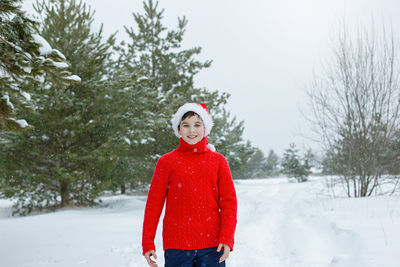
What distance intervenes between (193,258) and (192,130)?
0.90 m

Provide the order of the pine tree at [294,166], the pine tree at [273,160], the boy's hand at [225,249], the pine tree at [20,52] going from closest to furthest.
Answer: the boy's hand at [225,249], the pine tree at [20,52], the pine tree at [294,166], the pine tree at [273,160]

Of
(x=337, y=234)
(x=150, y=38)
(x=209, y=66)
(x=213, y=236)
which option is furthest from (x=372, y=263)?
(x=150, y=38)

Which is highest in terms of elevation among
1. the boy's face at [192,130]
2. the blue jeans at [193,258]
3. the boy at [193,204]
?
the boy's face at [192,130]

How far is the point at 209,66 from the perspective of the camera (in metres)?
13.0

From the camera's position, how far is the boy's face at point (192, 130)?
216 centimetres

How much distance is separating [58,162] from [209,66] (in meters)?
7.45

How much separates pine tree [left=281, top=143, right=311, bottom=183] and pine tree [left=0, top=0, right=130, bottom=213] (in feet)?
90.8

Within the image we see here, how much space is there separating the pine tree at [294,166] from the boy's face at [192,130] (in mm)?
32531

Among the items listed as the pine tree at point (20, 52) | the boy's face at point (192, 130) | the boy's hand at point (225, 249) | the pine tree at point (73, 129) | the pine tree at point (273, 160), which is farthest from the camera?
the pine tree at point (273, 160)

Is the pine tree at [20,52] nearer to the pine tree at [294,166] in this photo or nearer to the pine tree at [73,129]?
the pine tree at [73,129]

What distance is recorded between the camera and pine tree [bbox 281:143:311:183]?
33500mm

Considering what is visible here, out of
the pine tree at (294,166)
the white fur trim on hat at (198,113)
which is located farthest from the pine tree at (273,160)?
the white fur trim on hat at (198,113)

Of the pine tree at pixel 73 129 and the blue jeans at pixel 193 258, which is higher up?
the pine tree at pixel 73 129

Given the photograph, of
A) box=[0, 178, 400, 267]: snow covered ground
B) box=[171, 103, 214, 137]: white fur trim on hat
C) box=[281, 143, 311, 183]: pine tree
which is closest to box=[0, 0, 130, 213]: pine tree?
box=[0, 178, 400, 267]: snow covered ground
